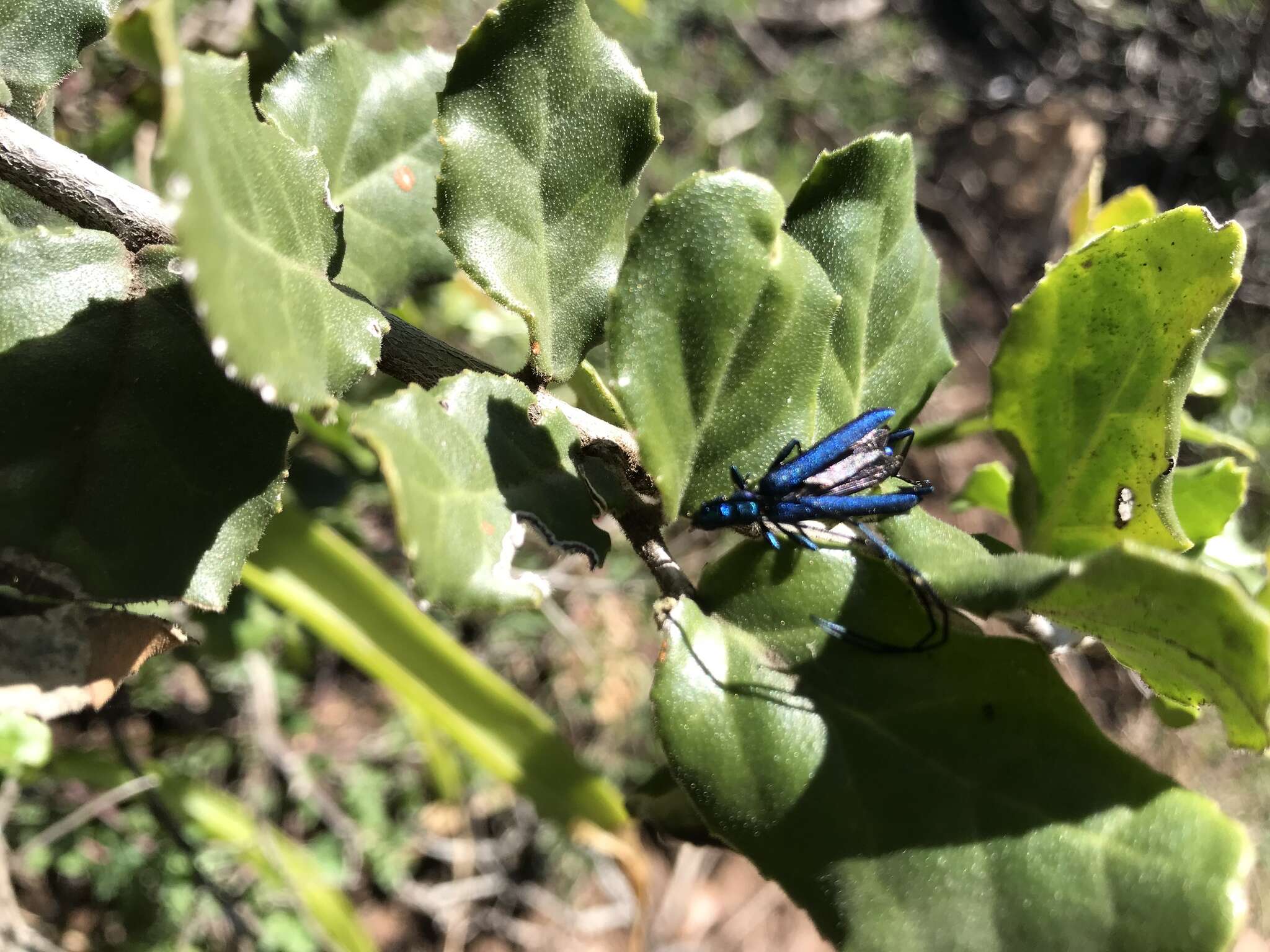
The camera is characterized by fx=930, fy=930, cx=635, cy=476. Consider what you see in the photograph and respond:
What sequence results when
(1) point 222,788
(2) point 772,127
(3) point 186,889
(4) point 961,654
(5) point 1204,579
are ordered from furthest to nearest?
1. (2) point 772,127
2. (1) point 222,788
3. (3) point 186,889
4. (4) point 961,654
5. (5) point 1204,579

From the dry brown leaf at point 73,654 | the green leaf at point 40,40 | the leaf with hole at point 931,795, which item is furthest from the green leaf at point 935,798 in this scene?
the green leaf at point 40,40

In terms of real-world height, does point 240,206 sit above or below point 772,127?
above

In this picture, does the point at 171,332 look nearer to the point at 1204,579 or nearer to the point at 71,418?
the point at 71,418

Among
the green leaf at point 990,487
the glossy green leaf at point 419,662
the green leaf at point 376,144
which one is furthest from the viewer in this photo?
the glossy green leaf at point 419,662

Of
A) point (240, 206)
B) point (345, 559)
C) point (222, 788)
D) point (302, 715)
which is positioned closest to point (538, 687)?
point (302, 715)

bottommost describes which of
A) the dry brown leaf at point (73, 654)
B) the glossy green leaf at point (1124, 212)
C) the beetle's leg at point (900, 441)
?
the dry brown leaf at point (73, 654)

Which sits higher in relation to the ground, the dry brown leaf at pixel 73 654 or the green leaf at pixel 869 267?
the green leaf at pixel 869 267

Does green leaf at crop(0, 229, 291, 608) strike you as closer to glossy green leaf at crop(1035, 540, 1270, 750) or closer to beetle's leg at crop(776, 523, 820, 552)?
beetle's leg at crop(776, 523, 820, 552)

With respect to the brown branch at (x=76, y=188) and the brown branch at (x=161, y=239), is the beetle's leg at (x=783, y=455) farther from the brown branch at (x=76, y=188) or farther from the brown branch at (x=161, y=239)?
the brown branch at (x=76, y=188)
